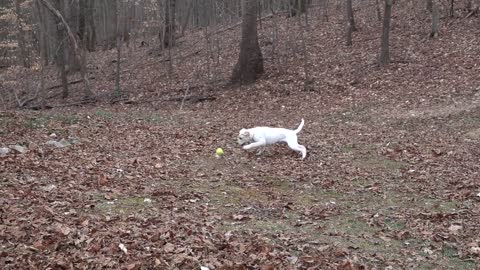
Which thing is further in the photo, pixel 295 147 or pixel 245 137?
pixel 245 137

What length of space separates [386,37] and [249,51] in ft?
16.1

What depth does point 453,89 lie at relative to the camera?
14.9 metres

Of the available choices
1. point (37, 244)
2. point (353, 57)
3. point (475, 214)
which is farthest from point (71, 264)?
point (353, 57)

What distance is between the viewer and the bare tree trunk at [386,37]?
57.3 ft

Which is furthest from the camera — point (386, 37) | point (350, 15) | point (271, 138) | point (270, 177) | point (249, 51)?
point (350, 15)

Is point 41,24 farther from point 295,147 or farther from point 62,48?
point 295,147

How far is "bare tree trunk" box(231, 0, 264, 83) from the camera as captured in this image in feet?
61.9

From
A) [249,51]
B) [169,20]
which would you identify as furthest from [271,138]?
[169,20]

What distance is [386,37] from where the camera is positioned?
17.5m

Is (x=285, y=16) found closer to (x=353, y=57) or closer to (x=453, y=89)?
(x=353, y=57)

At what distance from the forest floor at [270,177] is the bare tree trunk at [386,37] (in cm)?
50

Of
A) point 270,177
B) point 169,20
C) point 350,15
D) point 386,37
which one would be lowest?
point 270,177

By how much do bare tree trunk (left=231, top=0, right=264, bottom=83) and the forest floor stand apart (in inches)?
22.0

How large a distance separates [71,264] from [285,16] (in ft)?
83.2
